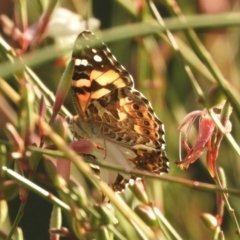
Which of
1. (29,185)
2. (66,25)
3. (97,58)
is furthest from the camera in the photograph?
(66,25)

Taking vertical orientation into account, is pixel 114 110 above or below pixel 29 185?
above

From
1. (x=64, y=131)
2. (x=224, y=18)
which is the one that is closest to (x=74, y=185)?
(x=64, y=131)

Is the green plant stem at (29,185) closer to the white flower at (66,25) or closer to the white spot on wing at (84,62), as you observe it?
the white spot on wing at (84,62)

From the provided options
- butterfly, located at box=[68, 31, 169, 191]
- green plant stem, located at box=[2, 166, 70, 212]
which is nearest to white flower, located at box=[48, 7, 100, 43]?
butterfly, located at box=[68, 31, 169, 191]

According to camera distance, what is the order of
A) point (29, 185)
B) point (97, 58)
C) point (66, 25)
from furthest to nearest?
point (66, 25), point (97, 58), point (29, 185)

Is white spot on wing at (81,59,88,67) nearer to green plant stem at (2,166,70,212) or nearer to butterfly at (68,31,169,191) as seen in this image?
butterfly at (68,31,169,191)

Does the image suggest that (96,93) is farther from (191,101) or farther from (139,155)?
(191,101)

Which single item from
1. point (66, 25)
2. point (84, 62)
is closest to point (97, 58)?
point (84, 62)

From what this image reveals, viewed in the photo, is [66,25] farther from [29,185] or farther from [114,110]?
[29,185]
